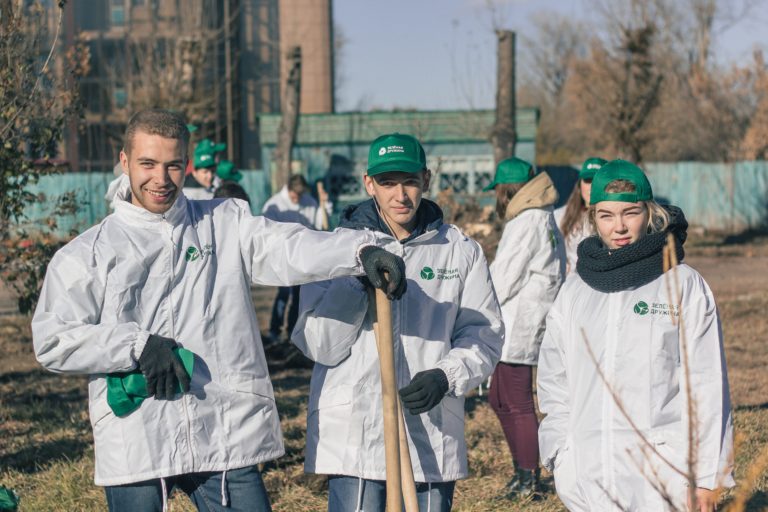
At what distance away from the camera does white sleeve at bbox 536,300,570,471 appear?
3.56 meters

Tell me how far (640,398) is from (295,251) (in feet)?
3.84

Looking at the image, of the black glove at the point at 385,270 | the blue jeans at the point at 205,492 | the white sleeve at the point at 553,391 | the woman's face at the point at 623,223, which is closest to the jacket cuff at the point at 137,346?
the blue jeans at the point at 205,492

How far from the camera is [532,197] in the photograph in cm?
592

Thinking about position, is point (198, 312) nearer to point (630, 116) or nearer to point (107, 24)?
point (630, 116)

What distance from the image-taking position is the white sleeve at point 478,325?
3.61m

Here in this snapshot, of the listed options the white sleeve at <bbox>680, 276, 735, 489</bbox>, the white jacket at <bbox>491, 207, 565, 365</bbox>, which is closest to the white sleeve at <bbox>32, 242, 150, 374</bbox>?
the white sleeve at <bbox>680, 276, 735, 489</bbox>

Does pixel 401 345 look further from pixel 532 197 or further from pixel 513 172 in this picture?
pixel 513 172

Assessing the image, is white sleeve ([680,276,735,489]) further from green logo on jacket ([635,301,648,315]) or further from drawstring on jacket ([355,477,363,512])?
drawstring on jacket ([355,477,363,512])

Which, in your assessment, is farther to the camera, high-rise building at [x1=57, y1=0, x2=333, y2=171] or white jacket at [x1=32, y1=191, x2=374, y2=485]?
high-rise building at [x1=57, y1=0, x2=333, y2=171]

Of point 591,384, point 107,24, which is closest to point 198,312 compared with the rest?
point 591,384

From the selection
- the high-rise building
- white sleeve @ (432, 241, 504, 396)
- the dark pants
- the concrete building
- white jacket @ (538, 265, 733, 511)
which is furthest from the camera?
the high-rise building

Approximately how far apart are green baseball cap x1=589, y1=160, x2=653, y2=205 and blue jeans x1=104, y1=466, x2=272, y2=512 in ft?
4.76

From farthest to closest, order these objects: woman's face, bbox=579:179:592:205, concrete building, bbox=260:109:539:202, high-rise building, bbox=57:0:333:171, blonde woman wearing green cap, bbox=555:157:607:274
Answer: high-rise building, bbox=57:0:333:171
concrete building, bbox=260:109:539:202
blonde woman wearing green cap, bbox=555:157:607:274
woman's face, bbox=579:179:592:205

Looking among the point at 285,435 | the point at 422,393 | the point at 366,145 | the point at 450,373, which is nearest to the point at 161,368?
the point at 422,393
